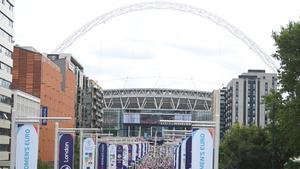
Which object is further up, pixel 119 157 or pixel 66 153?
pixel 66 153

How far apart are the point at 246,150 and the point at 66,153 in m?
43.8

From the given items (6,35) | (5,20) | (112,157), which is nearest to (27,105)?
(6,35)

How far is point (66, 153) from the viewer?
37.2 meters

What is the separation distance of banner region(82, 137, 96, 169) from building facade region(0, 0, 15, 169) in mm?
43344

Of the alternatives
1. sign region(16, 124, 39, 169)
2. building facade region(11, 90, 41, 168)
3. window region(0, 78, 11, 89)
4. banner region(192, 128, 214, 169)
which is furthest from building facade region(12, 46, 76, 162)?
banner region(192, 128, 214, 169)

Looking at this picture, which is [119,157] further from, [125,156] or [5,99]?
[5,99]

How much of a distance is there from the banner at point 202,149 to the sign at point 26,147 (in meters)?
7.39

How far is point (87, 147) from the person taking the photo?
5006 cm

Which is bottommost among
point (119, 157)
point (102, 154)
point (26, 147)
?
point (119, 157)

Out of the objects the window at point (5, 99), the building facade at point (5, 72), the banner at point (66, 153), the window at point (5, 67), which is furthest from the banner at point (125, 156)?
the banner at point (66, 153)

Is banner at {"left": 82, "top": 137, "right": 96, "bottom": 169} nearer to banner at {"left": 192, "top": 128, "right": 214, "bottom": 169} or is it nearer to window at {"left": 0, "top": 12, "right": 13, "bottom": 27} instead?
banner at {"left": 192, "top": 128, "right": 214, "bottom": 169}

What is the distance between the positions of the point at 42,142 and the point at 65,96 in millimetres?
30864

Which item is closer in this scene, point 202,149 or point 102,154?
point 202,149

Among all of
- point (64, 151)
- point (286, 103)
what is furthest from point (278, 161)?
point (64, 151)
